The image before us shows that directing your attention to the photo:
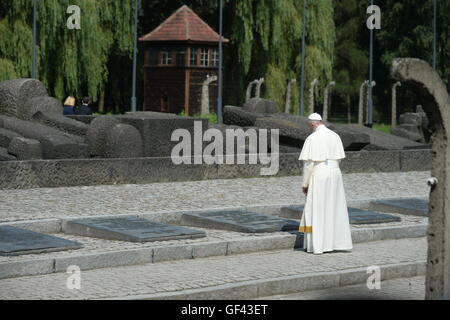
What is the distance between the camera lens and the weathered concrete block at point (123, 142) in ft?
66.5

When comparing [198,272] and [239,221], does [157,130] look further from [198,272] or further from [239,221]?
[198,272]

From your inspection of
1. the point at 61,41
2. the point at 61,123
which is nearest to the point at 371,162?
the point at 61,123

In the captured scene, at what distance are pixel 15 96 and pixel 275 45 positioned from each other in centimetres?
2241

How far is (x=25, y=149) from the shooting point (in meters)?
19.3

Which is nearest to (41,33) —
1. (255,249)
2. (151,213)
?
(151,213)

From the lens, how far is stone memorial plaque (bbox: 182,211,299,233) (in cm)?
1345

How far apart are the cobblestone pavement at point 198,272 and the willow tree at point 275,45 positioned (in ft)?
99.6

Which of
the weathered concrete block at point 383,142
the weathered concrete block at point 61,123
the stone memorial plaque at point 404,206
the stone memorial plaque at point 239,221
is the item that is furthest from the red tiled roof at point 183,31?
the stone memorial plaque at point 239,221

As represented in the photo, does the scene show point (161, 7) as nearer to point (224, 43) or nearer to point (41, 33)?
point (224, 43)

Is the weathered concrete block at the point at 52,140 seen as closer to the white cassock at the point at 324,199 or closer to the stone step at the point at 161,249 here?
the stone step at the point at 161,249

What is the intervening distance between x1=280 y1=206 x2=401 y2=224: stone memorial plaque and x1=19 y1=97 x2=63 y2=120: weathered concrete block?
27.2ft

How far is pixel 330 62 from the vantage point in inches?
1789

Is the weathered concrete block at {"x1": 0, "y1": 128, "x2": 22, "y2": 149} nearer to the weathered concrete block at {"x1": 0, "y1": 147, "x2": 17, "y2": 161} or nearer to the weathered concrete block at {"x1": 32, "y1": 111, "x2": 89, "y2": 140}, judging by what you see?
the weathered concrete block at {"x1": 0, "y1": 147, "x2": 17, "y2": 161}
